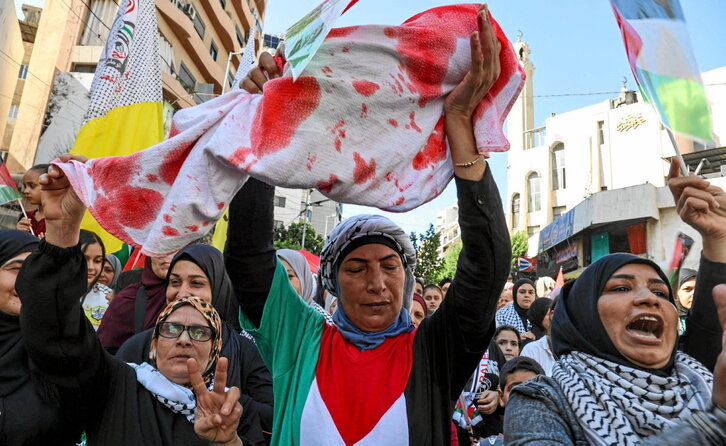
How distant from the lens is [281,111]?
4.78ft

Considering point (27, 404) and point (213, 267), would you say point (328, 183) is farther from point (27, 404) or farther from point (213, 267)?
point (213, 267)

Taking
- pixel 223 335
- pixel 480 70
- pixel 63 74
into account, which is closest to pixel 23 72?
pixel 63 74

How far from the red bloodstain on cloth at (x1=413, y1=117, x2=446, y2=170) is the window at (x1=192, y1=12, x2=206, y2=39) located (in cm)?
2254

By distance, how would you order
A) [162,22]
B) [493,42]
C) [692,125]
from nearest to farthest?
[493,42] → [692,125] → [162,22]

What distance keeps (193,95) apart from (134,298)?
19.7m

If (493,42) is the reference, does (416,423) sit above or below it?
below

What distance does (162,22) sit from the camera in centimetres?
1888

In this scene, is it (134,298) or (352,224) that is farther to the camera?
(134,298)

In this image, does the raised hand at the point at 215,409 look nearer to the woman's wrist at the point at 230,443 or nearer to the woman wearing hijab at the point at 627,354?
the woman's wrist at the point at 230,443

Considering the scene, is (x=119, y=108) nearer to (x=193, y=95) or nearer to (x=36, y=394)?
(x=36, y=394)

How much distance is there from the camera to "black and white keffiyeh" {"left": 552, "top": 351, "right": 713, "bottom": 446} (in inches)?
62.8

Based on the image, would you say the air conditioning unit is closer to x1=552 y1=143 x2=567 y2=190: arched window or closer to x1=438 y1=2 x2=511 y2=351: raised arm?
x1=552 y1=143 x2=567 y2=190: arched window

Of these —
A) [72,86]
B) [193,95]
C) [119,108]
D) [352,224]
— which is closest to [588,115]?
[193,95]

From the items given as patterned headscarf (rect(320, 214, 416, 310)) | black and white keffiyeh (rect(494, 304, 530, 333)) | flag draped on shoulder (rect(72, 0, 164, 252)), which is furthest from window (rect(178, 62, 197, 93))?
patterned headscarf (rect(320, 214, 416, 310))
